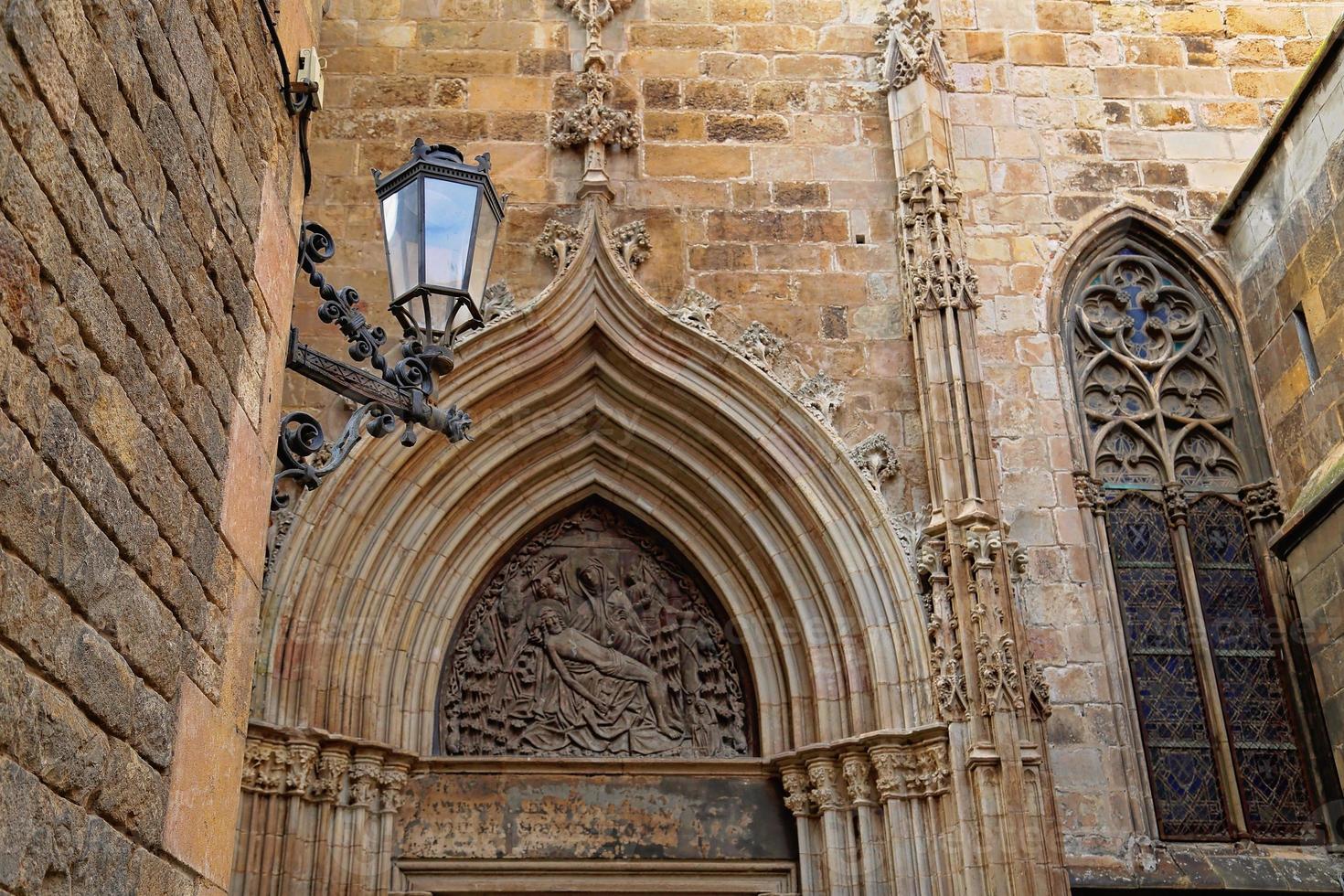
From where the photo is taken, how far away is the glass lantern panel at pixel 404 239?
15.8 ft

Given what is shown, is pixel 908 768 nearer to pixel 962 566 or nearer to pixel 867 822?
pixel 867 822

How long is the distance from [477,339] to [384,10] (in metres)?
2.86

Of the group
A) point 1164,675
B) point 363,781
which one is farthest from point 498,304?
point 1164,675

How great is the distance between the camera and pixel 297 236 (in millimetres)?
5426

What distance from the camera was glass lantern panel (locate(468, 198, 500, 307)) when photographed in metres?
4.87

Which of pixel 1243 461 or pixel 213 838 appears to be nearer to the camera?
pixel 213 838

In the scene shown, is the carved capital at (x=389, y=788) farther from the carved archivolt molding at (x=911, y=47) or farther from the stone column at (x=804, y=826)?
the carved archivolt molding at (x=911, y=47)

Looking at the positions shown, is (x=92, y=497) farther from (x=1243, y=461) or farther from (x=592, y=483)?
(x=1243, y=461)

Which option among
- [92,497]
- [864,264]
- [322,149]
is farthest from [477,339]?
[92,497]

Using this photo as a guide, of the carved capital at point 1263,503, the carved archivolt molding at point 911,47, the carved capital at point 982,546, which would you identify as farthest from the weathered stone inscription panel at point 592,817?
the carved archivolt molding at point 911,47

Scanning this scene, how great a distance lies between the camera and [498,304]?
8789mm

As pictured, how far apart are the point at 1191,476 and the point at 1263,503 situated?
47 centimetres

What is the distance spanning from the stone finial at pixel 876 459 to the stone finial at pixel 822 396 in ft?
0.80

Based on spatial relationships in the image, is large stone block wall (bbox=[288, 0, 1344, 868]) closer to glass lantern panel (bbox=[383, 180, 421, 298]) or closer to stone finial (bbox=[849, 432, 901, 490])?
stone finial (bbox=[849, 432, 901, 490])
